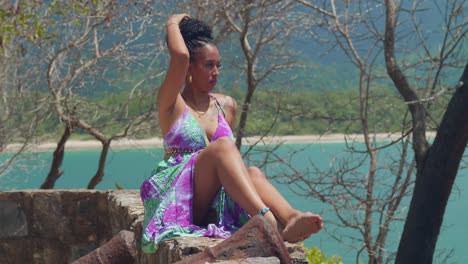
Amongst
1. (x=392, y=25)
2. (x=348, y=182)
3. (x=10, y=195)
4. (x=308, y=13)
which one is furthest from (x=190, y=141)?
(x=308, y=13)

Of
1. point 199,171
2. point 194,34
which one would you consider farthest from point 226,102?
point 199,171

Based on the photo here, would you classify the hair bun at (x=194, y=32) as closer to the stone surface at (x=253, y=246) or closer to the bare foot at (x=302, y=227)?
the bare foot at (x=302, y=227)

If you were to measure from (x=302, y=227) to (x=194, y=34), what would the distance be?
135 centimetres

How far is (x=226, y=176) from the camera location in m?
3.93

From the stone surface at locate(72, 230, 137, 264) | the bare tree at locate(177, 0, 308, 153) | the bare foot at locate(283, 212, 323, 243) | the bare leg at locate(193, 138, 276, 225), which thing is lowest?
the stone surface at locate(72, 230, 137, 264)

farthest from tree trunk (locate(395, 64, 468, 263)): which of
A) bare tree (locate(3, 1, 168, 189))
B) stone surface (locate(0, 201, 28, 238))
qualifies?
bare tree (locate(3, 1, 168, 189))

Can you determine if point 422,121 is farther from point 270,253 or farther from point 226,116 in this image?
point 270,253

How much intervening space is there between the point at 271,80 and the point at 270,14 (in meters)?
0.86

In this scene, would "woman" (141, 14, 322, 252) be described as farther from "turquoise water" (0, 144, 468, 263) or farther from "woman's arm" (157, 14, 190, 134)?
"turquoise water" (0, 144, 468, 263)

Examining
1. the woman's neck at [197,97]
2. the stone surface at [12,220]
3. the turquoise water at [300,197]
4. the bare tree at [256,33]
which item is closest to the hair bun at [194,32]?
the woman's neck at [197,97]

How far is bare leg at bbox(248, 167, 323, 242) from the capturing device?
3.72m

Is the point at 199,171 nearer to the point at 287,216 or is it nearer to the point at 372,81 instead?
the point at 287,216

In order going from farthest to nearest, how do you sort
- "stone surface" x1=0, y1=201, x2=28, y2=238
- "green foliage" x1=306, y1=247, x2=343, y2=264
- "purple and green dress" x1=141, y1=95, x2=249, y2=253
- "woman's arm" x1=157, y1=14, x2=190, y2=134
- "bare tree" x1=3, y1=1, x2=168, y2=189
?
1. "bare tree" x1=3, y1=1, x2=168, y2=189
2. "green foliage" x1=306, y1=247, x2=343, y2=264
3. "stone surface" x1=0, y1=201, x2=28, y2=238
4. "woman's arm" x1=157, y1=14, x2=190, y2=134
5. "purple and green dress" x1=141, y1=95, x2=249, y2=253

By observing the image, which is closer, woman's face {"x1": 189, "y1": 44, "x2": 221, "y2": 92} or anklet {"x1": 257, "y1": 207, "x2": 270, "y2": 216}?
anklet {"x1": 257, "y1": 207, "x2": 270, "y2": 216}
